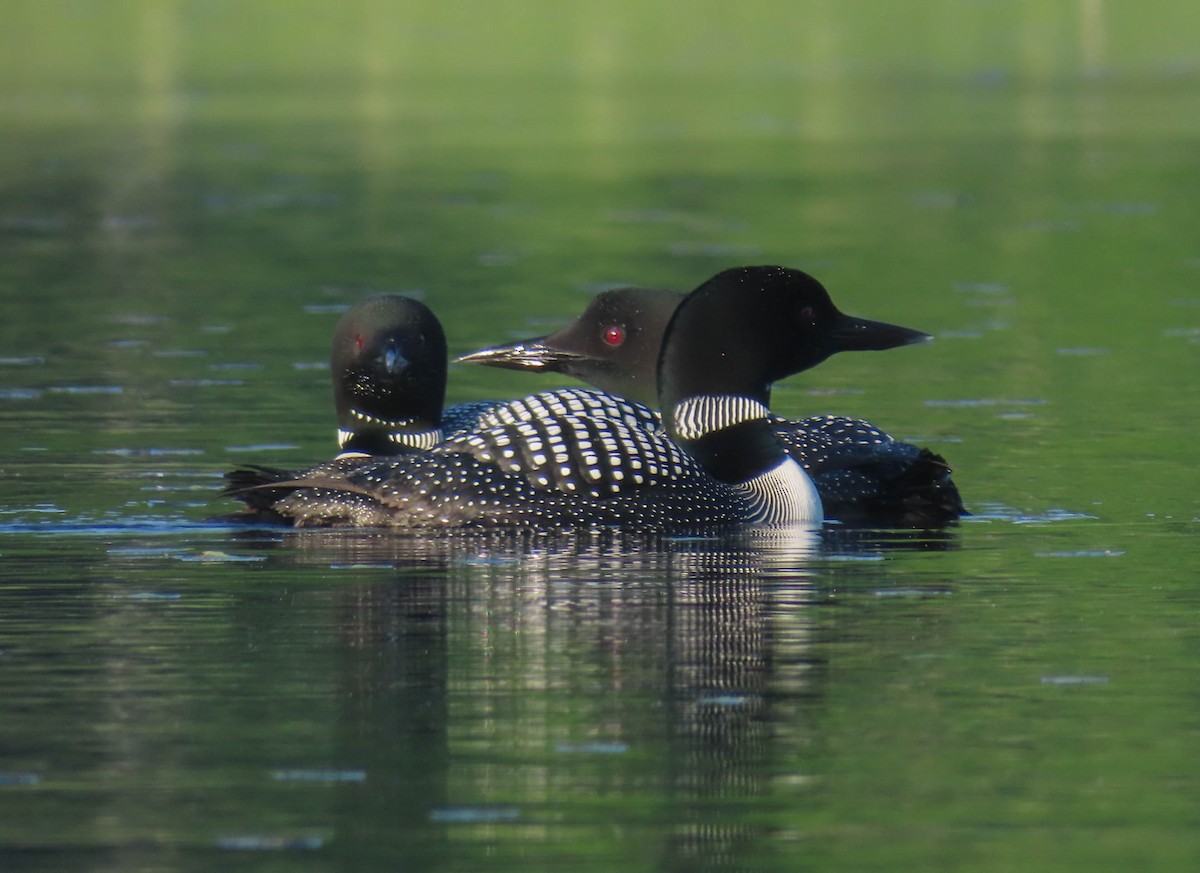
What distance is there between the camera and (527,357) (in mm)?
10203

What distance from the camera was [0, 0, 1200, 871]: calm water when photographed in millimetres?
5105

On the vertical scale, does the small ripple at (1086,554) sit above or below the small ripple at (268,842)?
above

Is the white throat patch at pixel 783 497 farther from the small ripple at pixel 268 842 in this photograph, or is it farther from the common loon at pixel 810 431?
the small ripple at pixel 268 842

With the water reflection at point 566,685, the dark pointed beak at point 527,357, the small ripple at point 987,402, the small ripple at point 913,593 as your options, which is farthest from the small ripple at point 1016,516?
the small ripple at point 987,402

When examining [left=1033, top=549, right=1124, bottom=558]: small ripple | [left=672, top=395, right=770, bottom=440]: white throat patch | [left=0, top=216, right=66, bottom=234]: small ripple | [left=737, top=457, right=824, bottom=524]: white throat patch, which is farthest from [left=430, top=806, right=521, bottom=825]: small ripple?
[left=0, top=216, right=66, bottom=234]: small ripple

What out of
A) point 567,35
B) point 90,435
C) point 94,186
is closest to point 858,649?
point 90,435

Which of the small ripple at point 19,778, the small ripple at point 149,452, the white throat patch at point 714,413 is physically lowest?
the small ripple at point 19,778

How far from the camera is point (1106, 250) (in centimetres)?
1858

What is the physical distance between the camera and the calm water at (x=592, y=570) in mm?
5105

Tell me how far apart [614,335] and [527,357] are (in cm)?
35

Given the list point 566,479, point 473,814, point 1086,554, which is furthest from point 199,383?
point 473,814

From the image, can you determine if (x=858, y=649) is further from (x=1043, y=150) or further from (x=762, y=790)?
(x=1043, y=150)

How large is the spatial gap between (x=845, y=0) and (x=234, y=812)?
166ft

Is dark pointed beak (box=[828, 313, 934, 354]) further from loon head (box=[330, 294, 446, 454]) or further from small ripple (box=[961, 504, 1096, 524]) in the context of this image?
loon head (box=[330, 294, 446, 454])
